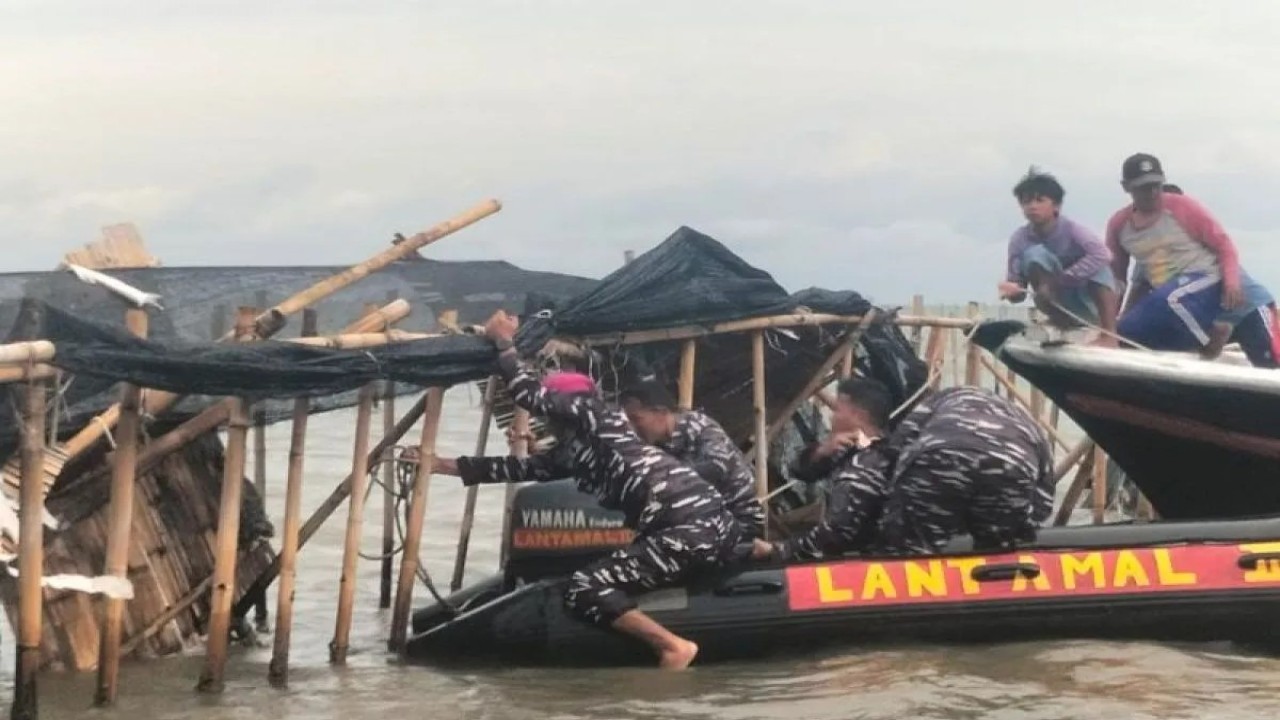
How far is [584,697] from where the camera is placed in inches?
329

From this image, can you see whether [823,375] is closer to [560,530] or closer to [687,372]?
[687,372]

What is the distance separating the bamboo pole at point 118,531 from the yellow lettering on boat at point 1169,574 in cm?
480

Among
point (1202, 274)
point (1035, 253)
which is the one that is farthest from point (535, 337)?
point (1202, 274)

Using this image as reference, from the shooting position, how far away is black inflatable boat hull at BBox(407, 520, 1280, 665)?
29.2ft

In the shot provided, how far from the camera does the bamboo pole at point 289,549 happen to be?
8.40 metres

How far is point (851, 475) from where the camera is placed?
30.3ft

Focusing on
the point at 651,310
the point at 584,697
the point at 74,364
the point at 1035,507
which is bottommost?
A: the point at 584,697

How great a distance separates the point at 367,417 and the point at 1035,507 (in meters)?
3.28

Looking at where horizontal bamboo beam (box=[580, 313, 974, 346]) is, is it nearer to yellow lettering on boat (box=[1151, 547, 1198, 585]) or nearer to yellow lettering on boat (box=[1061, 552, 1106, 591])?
yellow lettering on boat (box=[1061, 552, 1106, 591])

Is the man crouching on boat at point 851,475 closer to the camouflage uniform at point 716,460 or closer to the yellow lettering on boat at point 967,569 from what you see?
the camouflage uniform at point 716,460

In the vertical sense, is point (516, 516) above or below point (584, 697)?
above

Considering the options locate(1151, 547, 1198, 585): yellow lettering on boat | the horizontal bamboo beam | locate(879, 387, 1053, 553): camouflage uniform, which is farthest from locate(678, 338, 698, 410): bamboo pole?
locate(1151, 547, 1198, 585): yellow lettering on boat

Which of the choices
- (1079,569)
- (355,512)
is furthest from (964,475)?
(355,512)

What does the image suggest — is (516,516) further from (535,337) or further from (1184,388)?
(1184,388)
